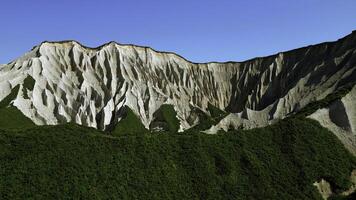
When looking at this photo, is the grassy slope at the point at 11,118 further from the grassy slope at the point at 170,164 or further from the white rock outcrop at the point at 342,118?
the white rock outcrop at the point at 342,118

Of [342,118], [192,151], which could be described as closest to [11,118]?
[192,151]

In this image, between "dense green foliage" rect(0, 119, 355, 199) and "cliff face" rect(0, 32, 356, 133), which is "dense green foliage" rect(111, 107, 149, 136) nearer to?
"cliff face" rect(0, 32, 356, 133)

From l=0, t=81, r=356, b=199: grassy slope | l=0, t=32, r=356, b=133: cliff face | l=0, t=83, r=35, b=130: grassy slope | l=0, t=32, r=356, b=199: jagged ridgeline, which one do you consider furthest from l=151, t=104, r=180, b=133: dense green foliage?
l=0, t=81, r=356, b=199: grassy slope

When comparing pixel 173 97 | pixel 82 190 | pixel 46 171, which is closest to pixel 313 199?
pixel 82 190

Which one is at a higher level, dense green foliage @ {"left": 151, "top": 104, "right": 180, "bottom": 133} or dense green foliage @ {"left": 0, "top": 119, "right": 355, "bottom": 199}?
dense green foliage @ {"left": 151, "top": 104, "right": 180, "bottom": 133}

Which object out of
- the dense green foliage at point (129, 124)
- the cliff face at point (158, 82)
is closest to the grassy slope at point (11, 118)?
Result: the cliff face at point (158, 82)

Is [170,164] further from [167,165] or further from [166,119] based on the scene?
[166,119]
